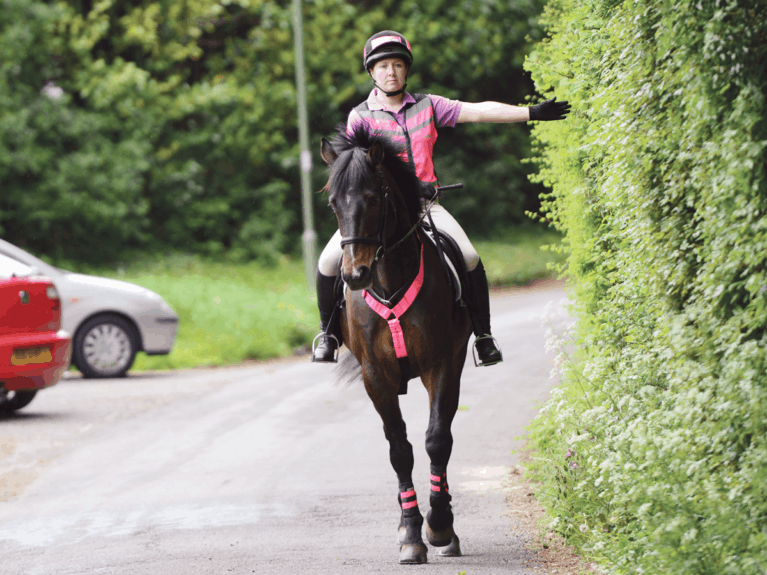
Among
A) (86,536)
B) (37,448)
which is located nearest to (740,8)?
(86,536)

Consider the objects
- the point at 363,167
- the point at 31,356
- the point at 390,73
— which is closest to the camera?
the point at 363,167

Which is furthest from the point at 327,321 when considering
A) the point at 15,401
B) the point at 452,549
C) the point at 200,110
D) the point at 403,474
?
the point at 200,110

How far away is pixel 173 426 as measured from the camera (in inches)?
443

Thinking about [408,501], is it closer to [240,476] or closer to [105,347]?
[240,476]

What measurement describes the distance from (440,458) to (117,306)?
976cm

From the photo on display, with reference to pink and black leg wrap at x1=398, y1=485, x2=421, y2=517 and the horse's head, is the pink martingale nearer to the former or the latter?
the horse's head

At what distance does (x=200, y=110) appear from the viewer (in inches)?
1125

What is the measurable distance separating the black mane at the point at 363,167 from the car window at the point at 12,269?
21.7ft

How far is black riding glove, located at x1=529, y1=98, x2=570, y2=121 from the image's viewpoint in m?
5.86

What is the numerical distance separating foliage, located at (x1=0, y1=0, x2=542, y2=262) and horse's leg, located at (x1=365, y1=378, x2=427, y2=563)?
19.1 metres

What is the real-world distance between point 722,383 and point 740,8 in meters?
1.37

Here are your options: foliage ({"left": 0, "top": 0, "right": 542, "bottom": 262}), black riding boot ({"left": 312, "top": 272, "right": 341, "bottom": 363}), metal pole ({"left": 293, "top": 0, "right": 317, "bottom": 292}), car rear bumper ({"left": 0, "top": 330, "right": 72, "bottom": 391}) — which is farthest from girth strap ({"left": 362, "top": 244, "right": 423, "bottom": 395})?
foliage ({"left": 0, "top": 0, "right": 542, "bottom": 262})

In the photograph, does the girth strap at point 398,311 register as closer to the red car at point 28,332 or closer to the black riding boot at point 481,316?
the black riding boot at point 481,316

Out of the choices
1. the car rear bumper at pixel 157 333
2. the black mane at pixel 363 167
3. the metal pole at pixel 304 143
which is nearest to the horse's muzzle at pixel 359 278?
the black mane at pixel 363 167
